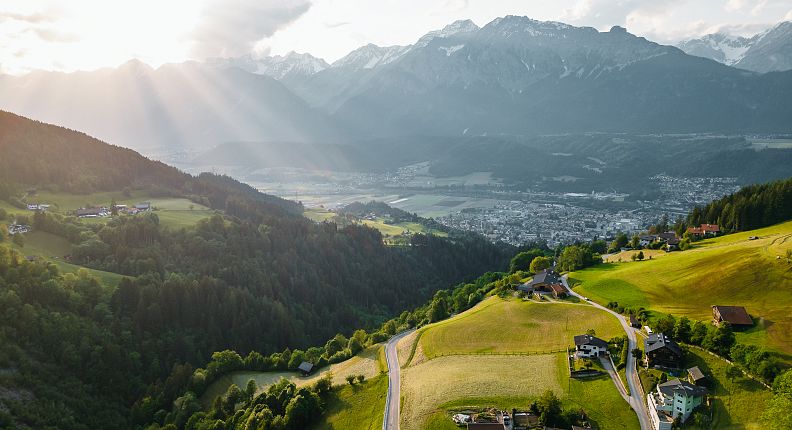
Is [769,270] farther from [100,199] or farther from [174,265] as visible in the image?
[100,199]

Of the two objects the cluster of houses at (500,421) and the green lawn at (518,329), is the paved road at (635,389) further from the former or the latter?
the cluster of houses at (500,421)

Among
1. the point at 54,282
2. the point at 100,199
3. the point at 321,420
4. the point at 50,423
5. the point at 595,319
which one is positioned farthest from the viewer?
the point at 100,199

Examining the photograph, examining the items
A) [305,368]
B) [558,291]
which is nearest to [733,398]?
[558,291]

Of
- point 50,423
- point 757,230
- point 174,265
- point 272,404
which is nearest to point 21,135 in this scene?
point 174,265

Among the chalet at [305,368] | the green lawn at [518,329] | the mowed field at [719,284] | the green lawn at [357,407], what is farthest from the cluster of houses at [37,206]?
the mowed field at [719,284]

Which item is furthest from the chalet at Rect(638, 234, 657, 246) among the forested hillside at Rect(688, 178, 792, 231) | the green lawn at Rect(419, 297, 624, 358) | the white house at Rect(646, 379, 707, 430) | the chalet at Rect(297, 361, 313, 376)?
the chalet at Rect(297, 361, 313, 376)

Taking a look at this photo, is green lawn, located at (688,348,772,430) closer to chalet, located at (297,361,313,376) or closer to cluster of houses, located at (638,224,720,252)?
cluster of houses, located at (638,224,720,252)

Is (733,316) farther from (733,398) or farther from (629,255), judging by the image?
(629,255)

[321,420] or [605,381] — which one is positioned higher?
[605,381]
